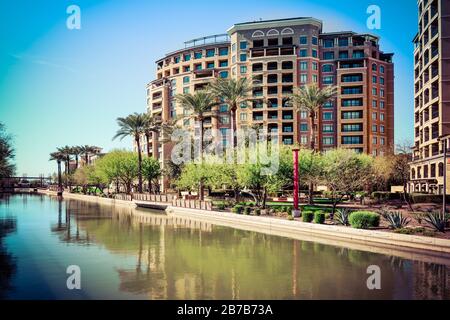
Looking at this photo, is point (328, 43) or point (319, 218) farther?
point (328, 43)

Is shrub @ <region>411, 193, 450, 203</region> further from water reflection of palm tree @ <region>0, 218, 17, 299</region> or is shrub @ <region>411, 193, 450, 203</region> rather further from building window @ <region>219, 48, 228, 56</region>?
building window @ <region>219, 48, 228, 56</region>

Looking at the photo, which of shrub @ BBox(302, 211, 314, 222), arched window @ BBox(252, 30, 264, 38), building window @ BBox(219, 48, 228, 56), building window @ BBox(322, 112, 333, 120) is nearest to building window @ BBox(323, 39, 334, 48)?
arched window @ BBox(252, 30, 264, 38)

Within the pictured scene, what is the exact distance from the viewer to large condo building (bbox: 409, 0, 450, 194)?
5547cm

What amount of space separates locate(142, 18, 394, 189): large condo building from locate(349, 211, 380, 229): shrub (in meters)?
52.9

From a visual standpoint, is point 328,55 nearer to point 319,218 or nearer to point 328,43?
point 328,43

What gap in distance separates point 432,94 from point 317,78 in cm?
2684

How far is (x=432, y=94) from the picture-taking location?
2393 inches

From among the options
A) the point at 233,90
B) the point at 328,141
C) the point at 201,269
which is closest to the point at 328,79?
the point at 328,141

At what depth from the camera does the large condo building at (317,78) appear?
8206cm

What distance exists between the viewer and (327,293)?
1448cm

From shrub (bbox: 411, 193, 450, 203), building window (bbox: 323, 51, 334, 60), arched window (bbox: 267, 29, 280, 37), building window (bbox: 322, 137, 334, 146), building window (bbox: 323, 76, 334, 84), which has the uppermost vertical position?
arched window (bbox: 267, 29, 280, 37)

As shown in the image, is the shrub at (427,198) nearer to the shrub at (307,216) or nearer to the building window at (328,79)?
the shrub at (307,216)
